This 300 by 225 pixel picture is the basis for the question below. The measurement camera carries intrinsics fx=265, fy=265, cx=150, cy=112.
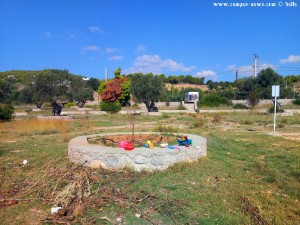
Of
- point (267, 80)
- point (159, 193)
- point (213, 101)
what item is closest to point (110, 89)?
point (213, 101)

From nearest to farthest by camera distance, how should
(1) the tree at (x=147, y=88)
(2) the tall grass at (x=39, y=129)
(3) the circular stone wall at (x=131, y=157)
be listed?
(3) the circular stone wall at (x=131, y=157) → (2) the tall grass at (x=39, y=129) → (1) the tree at (x=147, y=88)

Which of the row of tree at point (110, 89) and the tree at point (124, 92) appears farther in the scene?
the tree at point (124, 92)

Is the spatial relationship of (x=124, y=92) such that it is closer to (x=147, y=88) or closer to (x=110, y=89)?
(x=110, y=89)

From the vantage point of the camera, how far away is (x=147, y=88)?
2911 cm

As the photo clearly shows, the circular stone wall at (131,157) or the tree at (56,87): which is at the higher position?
the tree at (56,87)

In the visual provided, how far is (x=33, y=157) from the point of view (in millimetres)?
7512

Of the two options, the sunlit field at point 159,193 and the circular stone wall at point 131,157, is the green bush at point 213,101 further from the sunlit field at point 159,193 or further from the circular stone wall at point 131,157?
the circular stone wall at point 131,157

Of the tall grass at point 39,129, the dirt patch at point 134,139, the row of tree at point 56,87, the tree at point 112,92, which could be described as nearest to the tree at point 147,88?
the row of tree at point 56,87

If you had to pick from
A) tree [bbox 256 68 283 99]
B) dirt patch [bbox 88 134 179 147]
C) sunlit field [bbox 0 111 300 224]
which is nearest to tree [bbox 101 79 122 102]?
tree [bbox 256 68 283 99]

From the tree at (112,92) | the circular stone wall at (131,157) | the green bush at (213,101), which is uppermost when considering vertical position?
the tree at (112,92)

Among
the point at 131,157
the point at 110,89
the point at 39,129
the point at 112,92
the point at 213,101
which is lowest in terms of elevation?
the point at 39,129

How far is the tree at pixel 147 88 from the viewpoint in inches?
1147

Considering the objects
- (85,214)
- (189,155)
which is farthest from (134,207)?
(189,155)

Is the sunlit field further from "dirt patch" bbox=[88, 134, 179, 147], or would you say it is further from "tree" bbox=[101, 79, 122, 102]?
"tree" bbox=[101, 79, 122, 102]
